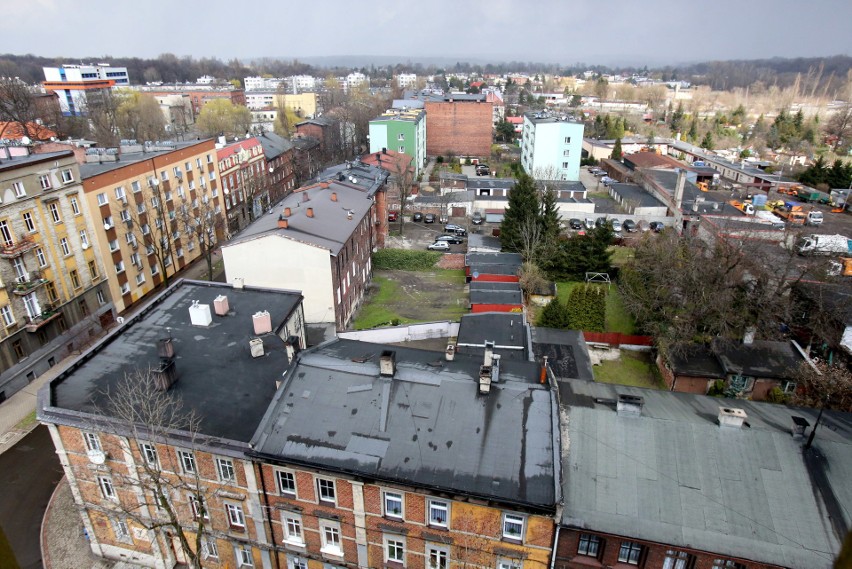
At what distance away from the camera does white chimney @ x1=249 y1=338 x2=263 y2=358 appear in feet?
76.7

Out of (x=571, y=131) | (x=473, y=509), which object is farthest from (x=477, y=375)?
(x=571, y=131)

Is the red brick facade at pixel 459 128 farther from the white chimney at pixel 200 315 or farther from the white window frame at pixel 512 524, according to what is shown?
the white window frame at pixel 512 524

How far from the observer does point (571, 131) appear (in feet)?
263

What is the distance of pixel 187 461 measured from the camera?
65.9 feet

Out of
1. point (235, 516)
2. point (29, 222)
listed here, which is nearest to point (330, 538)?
point (235, 516)

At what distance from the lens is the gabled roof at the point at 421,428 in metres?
17.1

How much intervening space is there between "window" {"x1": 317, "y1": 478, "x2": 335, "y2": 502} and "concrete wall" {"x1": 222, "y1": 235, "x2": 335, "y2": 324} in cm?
1891

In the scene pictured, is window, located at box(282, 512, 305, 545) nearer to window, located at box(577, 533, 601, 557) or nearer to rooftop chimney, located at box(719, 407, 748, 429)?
window, located at box(577, 533, 601, 557)

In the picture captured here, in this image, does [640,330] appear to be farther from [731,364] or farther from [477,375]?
[477,375]

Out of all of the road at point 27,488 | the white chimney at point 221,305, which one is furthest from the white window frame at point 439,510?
the road at point 27,488

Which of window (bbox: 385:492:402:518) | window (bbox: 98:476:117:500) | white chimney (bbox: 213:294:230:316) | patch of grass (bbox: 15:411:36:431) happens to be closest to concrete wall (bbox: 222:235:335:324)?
white chimney (bbox: 213:294:230:316)

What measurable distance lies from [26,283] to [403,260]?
31.4 metres

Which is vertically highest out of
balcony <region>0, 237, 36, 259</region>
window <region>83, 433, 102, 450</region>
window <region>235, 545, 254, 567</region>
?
balcony <region>0, 237, 36, 259</region>

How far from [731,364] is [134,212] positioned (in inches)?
1884
